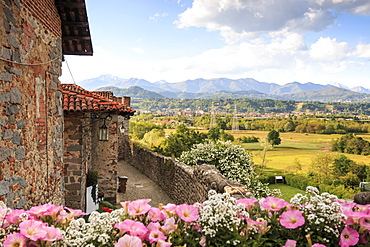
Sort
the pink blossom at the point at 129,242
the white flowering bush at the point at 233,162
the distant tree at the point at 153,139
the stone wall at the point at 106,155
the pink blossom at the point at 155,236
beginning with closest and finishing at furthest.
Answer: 1. the pink blossom at the point at 129,242
2. the pink blossom at the point at 155,236
3. the stone wall at the point at 106,155
4. the white flowering bush at the point at 233,162
5. the distant tree at the point at 153,139

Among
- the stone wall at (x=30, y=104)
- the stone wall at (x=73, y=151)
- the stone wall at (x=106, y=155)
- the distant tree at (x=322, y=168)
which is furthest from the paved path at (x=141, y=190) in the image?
the distant tree at (x=322, y=168)

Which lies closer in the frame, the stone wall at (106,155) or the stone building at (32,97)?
the stone building at (32,97)

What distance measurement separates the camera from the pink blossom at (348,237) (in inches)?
73.2

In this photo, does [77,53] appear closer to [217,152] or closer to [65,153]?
[65,153]

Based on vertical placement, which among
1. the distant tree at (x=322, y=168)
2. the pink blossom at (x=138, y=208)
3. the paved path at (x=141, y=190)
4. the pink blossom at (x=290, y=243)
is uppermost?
the pink blossom at (x=138, y=208)

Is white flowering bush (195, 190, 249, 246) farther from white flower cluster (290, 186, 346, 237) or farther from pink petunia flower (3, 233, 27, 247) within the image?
pink petunia flower (3, 233, 27, 247)

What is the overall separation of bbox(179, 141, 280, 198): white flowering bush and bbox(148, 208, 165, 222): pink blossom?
9.09m

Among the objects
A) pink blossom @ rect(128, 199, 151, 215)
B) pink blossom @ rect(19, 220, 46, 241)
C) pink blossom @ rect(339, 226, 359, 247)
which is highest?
pink blossom @ rect(128, 199, 151, 215)

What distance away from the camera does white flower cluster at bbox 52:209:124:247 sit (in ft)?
5.81

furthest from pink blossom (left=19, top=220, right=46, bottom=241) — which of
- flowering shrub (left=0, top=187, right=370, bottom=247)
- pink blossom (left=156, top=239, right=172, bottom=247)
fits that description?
pink blossom (left=156, top=239, right=172, bottom=247)

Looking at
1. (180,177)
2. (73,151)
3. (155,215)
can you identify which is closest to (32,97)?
(73,151)

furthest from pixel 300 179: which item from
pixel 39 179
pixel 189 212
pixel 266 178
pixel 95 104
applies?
pixel 189 212

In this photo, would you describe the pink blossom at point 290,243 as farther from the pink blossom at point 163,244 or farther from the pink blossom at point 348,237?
the pink blossom at point 163,244

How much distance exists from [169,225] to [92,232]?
1.60ft
